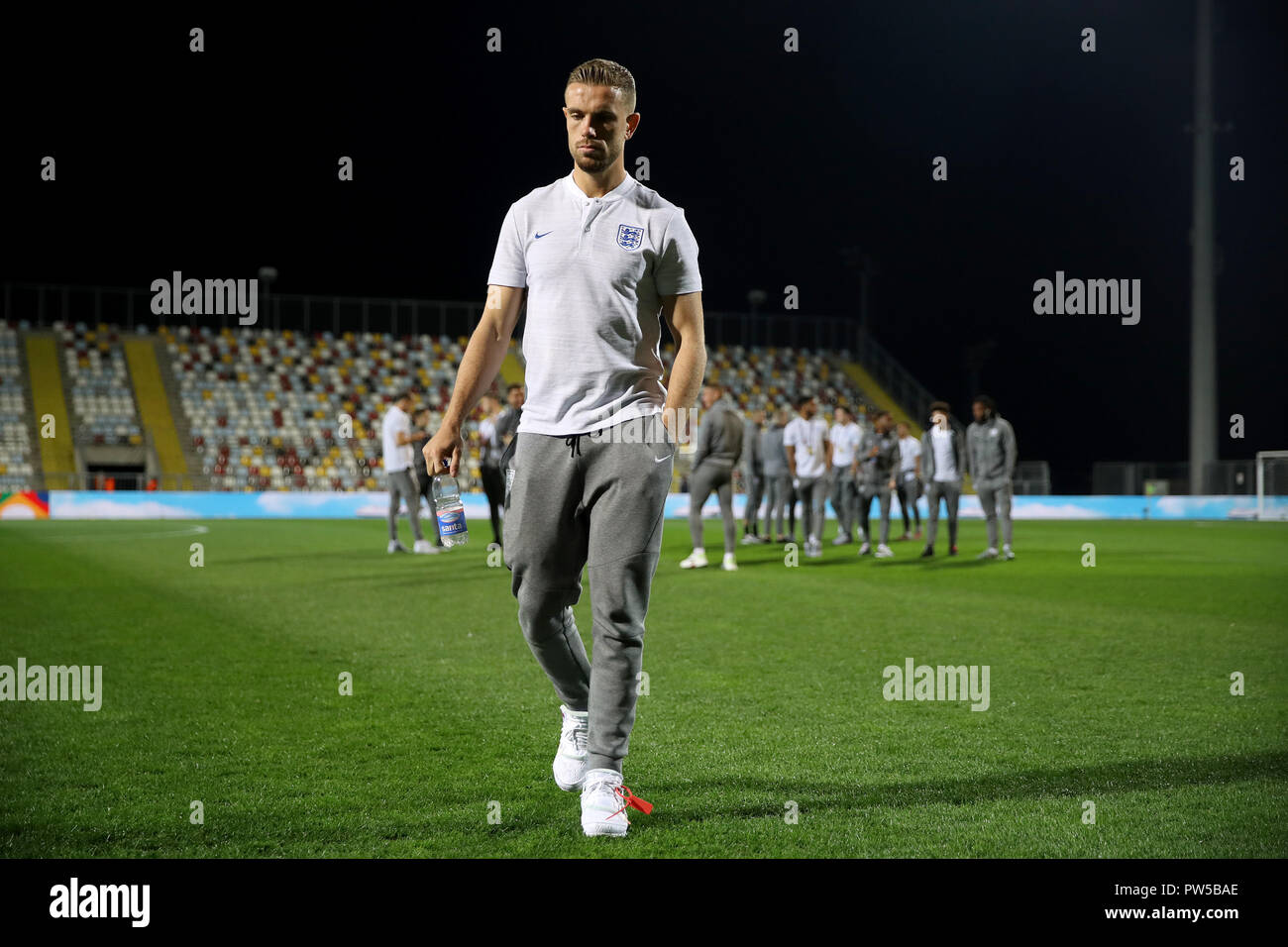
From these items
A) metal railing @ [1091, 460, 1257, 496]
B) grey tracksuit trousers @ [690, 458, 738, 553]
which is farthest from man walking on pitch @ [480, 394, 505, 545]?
metal railing @ [1091, 460, 1257, 496]

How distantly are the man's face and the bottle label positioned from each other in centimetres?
119

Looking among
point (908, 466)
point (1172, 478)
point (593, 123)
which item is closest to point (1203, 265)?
A: point (1172, 478)

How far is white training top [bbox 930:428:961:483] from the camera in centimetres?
1524

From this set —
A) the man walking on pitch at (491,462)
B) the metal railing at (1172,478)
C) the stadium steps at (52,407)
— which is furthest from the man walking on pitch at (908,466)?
the stadium steps at (52,407)

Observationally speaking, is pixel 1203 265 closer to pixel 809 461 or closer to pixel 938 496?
pixel 938 496

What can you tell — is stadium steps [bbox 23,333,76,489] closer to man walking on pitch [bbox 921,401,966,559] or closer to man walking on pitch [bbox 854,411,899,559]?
man walking on pitch [bbox 854,411,899,559]

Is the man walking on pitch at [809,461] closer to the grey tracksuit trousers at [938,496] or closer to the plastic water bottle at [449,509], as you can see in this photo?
the grey tracksuit trousers at [938,496]

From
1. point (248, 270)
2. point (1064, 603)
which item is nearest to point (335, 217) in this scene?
point (248, 270)

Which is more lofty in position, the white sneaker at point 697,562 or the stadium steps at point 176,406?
the stadium steps at point 176,406

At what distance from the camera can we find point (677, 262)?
362cm

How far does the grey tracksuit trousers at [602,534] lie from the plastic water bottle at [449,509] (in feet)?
0.60

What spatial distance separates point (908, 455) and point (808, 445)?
3.68 meters

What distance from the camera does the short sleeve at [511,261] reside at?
12.1 ft

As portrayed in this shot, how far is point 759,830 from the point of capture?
3.44 m
